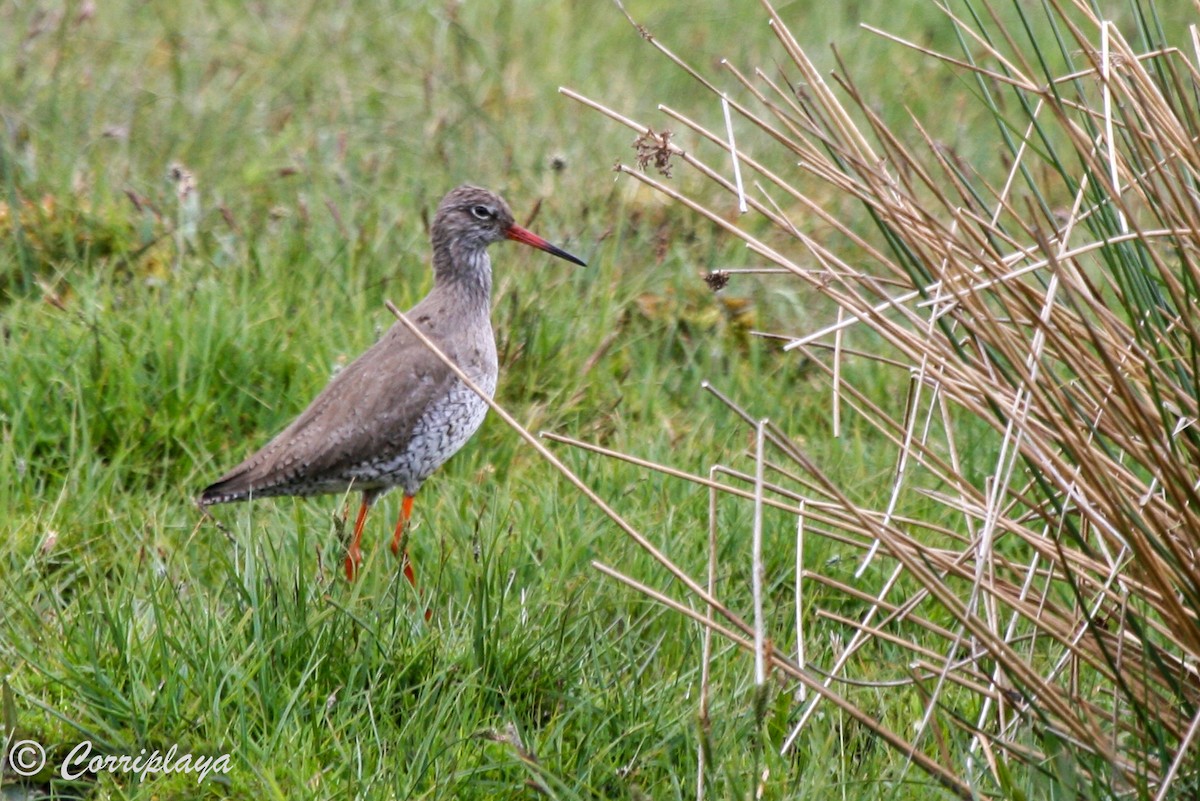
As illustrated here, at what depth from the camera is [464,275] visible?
4992 millimetres

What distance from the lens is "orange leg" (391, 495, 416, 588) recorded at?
3.60 meters

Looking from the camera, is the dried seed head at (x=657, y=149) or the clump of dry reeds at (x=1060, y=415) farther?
the dried seed head at (x=657, y=149)

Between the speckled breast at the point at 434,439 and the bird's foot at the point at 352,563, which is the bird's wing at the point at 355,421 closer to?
the speckled breast at the point at 434,439

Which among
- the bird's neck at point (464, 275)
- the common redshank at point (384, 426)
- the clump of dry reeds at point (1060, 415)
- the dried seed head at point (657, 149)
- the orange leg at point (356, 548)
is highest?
the dried seed head at point (657, 149)

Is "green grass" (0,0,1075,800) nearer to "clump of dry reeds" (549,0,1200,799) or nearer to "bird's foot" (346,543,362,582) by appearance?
"bird's foot" (346,543,362,582)

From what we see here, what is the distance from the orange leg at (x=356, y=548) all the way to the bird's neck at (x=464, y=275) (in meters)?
0.77

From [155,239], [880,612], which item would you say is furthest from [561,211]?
[880,612]

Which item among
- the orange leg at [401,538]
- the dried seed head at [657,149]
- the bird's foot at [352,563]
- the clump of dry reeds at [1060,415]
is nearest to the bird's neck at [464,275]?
the orange leg at [401,538]

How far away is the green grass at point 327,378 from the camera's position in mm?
3221

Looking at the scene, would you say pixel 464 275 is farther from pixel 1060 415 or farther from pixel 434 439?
pixel 1060 415

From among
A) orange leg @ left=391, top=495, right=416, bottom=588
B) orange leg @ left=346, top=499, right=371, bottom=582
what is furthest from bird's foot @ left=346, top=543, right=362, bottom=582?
orange leg @ left=391, top=495, right=416, bottom=588

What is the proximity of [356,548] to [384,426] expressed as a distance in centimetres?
41

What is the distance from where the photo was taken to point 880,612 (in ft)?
13.8

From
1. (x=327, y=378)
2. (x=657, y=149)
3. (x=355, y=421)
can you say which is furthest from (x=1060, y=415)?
(x=327, y=378)
